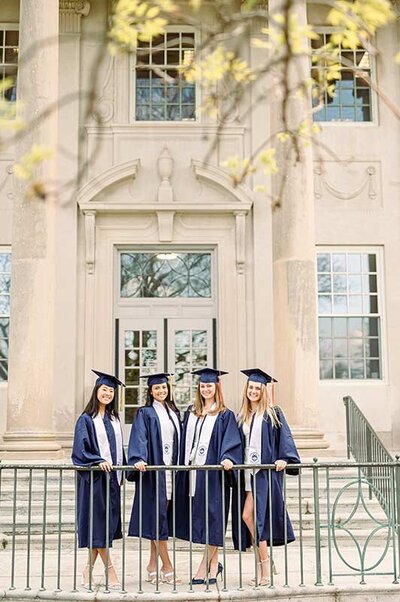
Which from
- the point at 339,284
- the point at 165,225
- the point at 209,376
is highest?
the point at 165,225

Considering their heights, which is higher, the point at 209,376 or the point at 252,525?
the point at 209,376

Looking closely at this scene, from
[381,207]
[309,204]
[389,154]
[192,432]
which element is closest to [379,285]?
[381,207]

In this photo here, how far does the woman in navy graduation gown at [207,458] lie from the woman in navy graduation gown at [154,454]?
16 centimetres

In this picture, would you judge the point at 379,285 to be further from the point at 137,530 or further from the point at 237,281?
the point at 137,530

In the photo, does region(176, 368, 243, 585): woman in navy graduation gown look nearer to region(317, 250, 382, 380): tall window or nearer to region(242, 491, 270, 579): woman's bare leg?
region(242, 491, 270, 579): woman's bare leg

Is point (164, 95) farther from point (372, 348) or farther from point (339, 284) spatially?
point (372, 348)

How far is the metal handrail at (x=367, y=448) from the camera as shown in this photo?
9758 millimetres

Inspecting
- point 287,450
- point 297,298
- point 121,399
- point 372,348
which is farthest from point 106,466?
point 372,348

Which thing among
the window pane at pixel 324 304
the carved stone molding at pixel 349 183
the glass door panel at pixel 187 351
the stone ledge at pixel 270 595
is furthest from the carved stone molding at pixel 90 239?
the stone ledge at pixel 270 595

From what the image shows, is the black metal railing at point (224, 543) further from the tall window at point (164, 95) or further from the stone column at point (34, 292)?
the tall window at point (164, 95)

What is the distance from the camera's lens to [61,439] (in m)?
13.7

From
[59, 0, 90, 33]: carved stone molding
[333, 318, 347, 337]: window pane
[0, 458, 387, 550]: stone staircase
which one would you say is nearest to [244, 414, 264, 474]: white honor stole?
[0, 458, 387, 550]: stone staircase

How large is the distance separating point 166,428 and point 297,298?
466cm

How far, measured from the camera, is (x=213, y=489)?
720cm
